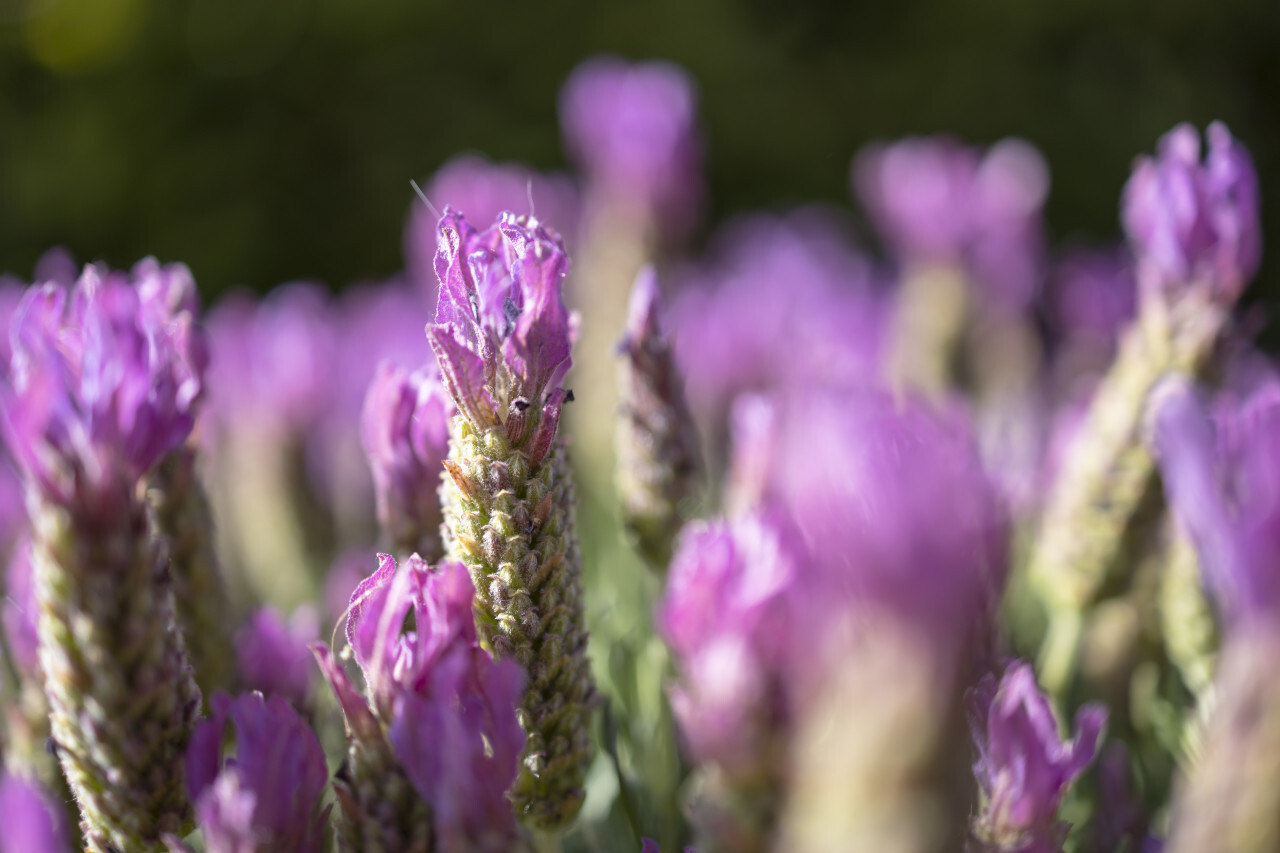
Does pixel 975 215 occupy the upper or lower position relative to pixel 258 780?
upper

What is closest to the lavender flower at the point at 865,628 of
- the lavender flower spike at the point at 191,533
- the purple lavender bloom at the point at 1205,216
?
the lavender flower spike at the point at 191,533

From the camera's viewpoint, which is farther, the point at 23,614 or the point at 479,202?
the point at 479,202

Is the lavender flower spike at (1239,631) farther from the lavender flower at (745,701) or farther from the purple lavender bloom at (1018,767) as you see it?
the lavender flower at (745,701)

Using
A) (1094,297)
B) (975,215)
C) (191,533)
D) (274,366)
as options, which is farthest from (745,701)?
(1094,297)

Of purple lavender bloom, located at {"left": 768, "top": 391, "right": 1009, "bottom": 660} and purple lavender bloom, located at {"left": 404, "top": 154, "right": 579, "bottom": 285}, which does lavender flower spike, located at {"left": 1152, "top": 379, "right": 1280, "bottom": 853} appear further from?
purple lavender bloom, located at {"left": 404, "top": 154, "right": 579, "bottom": 285}

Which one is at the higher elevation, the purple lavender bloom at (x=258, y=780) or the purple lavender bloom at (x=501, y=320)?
the purple lavender bloom at (x=501, y=320)

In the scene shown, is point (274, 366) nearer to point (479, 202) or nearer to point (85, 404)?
point (479, 202)
